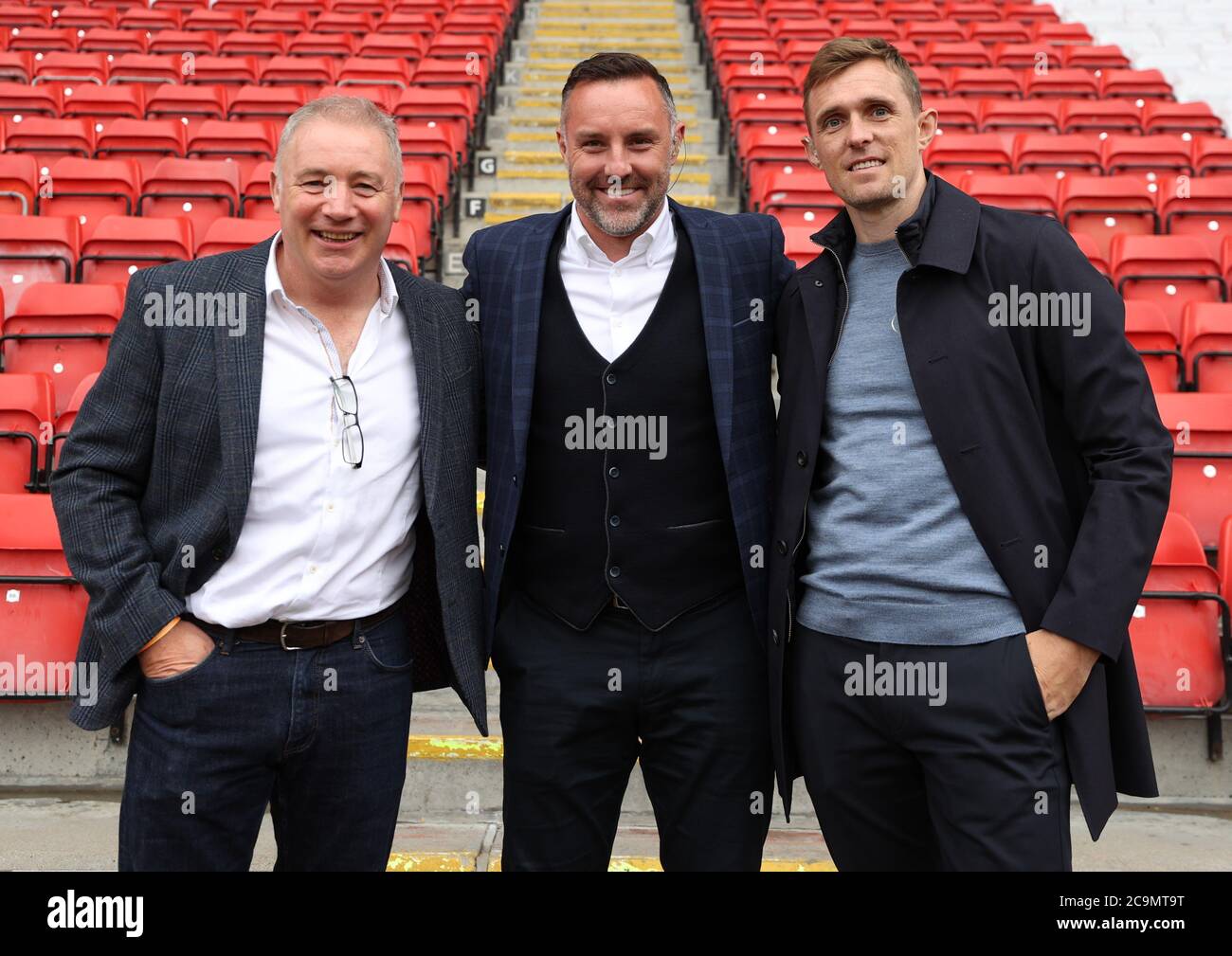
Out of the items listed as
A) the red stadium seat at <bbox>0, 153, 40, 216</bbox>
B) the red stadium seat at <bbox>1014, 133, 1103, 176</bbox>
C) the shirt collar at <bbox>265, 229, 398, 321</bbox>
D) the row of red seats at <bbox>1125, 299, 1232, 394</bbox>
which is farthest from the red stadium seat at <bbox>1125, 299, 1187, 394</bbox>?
the red stadium seat at <bbox>0, 153, 40, 216</bbox>

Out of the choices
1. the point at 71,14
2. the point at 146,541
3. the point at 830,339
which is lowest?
the point at 146,541

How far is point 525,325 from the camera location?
1.90 metres

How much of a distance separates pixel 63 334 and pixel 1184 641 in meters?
4.21

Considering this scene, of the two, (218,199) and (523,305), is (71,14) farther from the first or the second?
(523,305)

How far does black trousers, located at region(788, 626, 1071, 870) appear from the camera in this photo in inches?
64.2

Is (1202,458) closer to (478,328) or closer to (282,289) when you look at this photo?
(478,328)

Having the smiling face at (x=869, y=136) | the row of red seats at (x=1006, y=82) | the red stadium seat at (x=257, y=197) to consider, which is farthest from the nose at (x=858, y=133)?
the row of red seats at (x=1006, y=82)

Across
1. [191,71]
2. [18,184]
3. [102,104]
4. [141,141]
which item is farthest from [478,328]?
[191,71]

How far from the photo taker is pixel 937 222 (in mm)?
1775

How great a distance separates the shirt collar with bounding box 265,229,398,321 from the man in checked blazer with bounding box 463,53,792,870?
22 cm

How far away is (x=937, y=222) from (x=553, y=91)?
25.7 feet

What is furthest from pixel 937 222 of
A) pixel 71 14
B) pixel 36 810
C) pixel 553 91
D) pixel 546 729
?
pixel 71 14

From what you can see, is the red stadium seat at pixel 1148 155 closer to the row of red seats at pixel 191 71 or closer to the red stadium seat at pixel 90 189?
the row of red seats at pixel 191 71

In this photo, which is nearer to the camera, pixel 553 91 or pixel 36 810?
pixel 36 810
